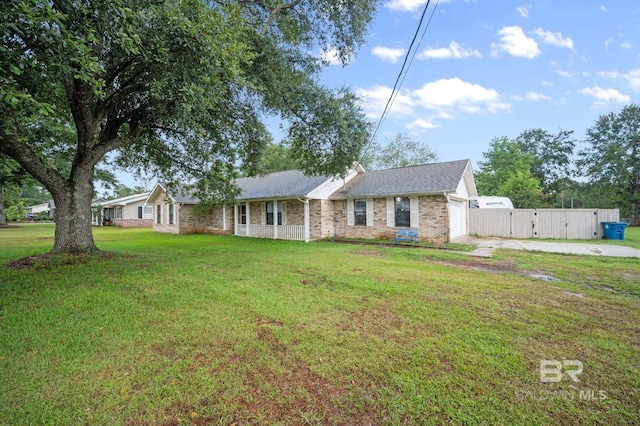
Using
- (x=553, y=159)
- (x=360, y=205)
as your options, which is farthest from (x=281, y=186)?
(x=553, y=159)

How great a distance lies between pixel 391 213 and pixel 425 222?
5.38ft

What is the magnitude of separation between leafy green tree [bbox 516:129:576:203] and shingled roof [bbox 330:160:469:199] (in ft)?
101

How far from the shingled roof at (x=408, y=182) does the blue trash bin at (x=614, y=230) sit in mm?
7187

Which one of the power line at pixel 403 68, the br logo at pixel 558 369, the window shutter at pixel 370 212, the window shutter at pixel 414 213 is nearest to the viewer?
the br logo at pixel 558 369

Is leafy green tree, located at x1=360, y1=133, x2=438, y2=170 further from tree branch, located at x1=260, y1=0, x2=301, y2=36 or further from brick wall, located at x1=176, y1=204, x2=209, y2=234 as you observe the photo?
tree branch, located at x1=260, y1=0, x2=301, y2=36

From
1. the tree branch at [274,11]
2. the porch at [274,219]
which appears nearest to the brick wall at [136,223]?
the porch at [274,219]

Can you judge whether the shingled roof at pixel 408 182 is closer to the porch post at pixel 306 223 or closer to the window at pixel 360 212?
the window at pixel 360 212

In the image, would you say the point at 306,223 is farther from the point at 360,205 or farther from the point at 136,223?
the point at 136,223

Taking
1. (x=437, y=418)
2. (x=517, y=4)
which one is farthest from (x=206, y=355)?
(x=517, y=4)

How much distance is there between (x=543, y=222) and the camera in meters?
14.5

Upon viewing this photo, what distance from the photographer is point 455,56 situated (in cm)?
1062

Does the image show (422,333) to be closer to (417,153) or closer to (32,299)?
(32,299)

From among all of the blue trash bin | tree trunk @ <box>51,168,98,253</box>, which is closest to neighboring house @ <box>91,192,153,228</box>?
tree trunk @ <box>51,168,98,253</box>

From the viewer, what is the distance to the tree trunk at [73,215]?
7941mm
